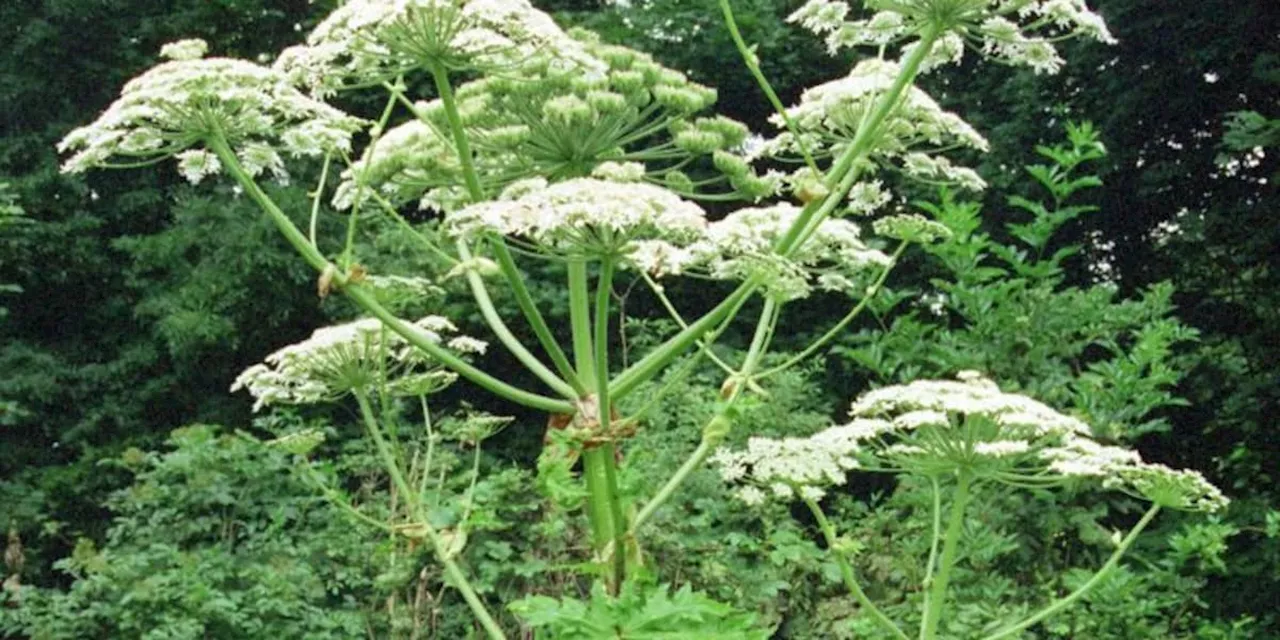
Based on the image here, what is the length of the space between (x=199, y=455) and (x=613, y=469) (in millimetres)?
5171

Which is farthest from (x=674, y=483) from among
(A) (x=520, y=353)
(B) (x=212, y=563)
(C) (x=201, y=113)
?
(B) (x=212, y=563)

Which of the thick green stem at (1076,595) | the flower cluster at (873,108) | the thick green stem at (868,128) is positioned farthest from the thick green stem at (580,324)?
the thick green stem at (1076,595)

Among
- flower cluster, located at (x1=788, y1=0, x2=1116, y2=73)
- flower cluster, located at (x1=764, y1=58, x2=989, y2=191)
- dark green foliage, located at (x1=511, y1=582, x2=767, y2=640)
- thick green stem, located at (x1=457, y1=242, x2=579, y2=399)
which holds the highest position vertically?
flower cluster, located at (x1=788, y1=0, x2=1116, y2=73)

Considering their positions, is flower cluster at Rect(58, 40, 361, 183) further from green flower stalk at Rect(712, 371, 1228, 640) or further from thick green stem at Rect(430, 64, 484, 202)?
green flower stalk at Rect(712, 371, 1228, 640)

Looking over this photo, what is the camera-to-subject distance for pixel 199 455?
7555 mm

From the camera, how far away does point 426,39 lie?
273 centimetres

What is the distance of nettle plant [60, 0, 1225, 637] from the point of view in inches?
109

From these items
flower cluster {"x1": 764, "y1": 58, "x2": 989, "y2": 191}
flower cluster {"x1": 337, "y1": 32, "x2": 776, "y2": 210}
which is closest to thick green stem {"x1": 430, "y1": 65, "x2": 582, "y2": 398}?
flower cluster {"x1": 337, "y1": 32, "x2": 776, "y2": 210}

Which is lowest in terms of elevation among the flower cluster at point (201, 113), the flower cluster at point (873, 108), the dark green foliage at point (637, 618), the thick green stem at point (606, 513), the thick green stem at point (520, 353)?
the dark green foliage at point (637, 618)

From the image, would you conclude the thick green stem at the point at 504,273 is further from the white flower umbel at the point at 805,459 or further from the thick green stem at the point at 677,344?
the white flower umbel at the point at 805,459

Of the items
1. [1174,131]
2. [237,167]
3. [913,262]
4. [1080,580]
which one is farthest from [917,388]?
[1174,131]

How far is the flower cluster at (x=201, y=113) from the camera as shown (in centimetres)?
283

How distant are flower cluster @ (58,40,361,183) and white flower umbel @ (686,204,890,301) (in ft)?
2.91

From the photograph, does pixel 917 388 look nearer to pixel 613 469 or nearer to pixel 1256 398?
pixel 613 469
